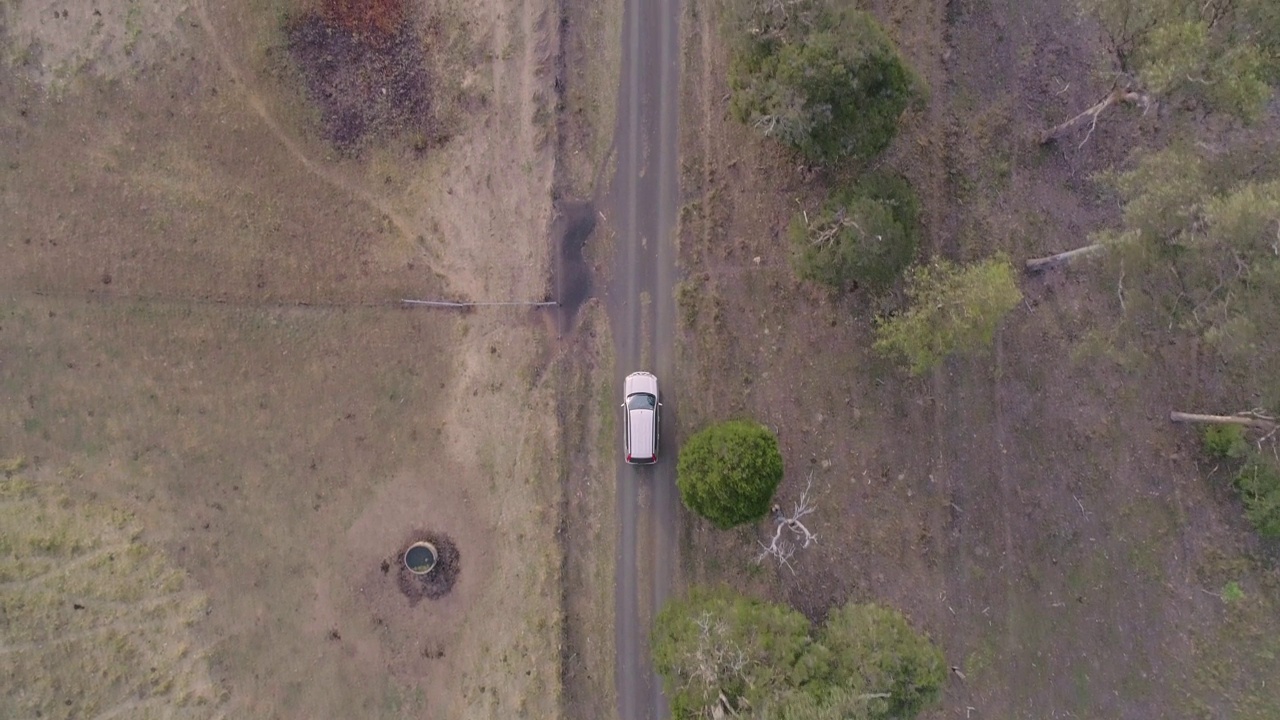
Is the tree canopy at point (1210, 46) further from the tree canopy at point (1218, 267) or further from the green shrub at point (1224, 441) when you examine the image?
the green shrub at point (1224, 441)

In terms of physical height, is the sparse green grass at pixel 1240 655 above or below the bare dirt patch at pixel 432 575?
below

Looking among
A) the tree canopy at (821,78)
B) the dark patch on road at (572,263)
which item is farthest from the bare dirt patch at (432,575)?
the tree canopy at (821,78)

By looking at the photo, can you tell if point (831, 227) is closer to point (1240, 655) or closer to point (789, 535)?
point (789, 535)

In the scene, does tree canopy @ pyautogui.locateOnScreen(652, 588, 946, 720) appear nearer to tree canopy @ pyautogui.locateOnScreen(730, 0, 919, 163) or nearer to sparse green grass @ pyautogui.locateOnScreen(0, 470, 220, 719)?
tree canopy @ pyautogui.locateOnScreen(730, 0, 919, 163)

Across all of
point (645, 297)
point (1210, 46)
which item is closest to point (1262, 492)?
point (1210, 46)

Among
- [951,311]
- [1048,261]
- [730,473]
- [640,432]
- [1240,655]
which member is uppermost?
[1048,261]

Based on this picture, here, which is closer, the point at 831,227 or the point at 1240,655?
the point at 831,227

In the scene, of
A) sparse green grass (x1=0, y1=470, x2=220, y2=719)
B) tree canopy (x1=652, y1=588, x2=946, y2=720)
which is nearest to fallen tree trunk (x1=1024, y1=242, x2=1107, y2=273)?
tree canopy (x1=652, y1=588, x2=946, y2=720)
